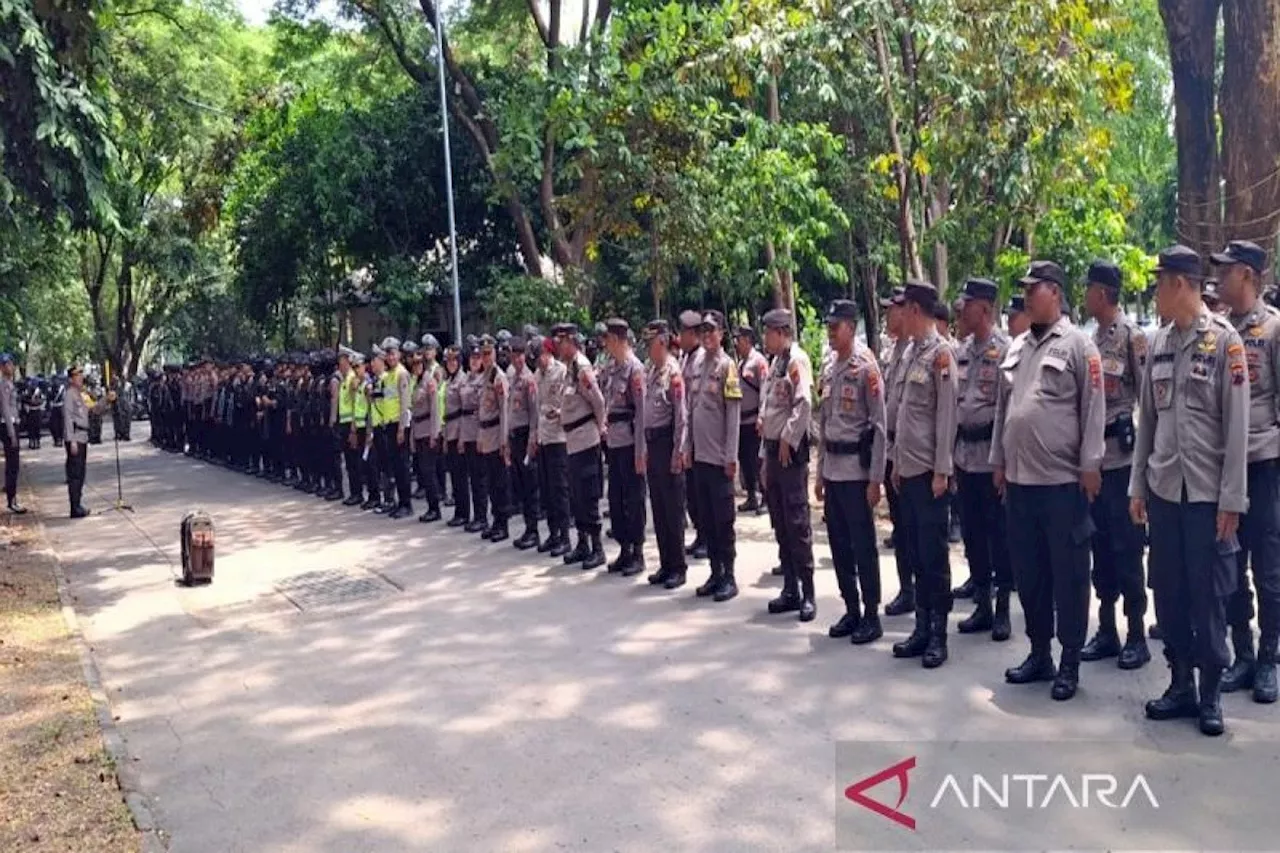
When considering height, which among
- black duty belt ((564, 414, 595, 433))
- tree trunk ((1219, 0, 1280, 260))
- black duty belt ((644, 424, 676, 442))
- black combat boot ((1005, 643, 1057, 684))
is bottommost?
black combat boot ((1005, 643, 1057, 684))

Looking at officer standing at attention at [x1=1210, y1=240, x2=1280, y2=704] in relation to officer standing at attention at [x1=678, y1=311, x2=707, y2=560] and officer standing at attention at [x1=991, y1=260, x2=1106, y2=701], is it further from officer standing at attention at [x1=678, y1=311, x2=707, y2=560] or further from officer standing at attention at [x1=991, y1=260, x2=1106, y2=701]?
officer standing at attention at [x1=678, y1=311, x2=707, y2=560]

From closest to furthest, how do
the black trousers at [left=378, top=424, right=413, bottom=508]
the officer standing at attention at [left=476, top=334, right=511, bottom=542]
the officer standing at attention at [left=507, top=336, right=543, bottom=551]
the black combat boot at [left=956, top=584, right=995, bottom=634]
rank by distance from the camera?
the black combat boot at [left=956, top=584, right=995, bottom=634] → the officer standing at attention at [left=507, top=336, right=543, bottom=551] → the officer standing at attention at [left=476, top=334, right=511, bottom=542] → the black trousers at [left=378, top=424, right=413, bottom=508]

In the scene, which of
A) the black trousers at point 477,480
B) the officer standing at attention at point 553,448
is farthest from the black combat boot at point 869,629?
the black trousers at point 477,480

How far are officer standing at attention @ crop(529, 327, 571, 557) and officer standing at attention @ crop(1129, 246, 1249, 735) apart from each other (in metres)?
5.14

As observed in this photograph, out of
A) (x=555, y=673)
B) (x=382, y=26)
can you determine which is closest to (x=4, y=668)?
(x=555, y=673)

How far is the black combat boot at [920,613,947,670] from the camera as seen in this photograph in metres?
5.86

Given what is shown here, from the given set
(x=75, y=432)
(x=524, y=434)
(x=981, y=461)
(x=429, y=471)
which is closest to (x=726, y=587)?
(x=981, y=461)

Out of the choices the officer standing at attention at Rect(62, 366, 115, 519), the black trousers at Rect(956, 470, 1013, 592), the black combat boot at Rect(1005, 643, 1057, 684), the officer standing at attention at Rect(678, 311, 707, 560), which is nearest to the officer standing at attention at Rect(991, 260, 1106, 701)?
the black combat boot at Rect(1005, 643, 1057, 684)

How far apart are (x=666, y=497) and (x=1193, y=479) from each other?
405cm

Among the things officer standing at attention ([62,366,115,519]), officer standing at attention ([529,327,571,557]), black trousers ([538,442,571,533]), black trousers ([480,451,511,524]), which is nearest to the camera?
officer standing at attention ([529,327,571,557])

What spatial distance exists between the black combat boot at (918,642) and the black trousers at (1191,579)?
51.6 inches

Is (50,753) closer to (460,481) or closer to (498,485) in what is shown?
(498,485)

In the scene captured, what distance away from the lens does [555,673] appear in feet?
20.4

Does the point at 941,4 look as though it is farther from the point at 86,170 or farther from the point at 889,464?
the point at 86,170
